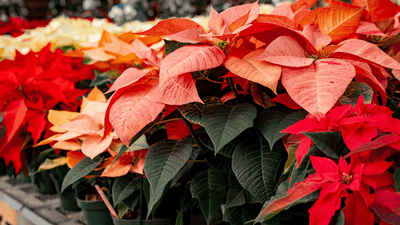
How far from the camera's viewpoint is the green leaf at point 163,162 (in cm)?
42

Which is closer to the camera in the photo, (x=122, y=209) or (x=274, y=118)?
(x=274, y=118)

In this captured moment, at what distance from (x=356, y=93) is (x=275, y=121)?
0.36ft

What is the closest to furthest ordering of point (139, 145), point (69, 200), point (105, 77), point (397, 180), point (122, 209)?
1. point (397, 180)
2. point (139, 145)
3. point (122, 209)
4. point (105, 77)
5. point (69, 200)

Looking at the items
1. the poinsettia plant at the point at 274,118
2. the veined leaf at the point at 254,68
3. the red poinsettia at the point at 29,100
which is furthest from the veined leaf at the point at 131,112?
the red poinsettia at the point at 29,100

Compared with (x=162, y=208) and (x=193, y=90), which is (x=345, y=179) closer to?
(x=193, y=90)

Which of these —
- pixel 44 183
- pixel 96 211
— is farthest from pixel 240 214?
pixel 44 183

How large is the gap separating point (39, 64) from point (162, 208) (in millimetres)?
621

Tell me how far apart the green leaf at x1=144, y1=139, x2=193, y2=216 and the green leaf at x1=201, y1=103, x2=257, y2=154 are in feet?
0.22

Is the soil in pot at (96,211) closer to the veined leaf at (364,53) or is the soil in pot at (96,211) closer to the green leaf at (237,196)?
the green leaf at (237,196)

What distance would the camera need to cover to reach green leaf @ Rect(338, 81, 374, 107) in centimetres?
41

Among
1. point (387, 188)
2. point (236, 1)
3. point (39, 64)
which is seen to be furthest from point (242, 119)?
point (236, 1)

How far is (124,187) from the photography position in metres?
0.59

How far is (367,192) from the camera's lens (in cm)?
28

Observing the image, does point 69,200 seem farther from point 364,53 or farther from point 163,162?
point 364,53
